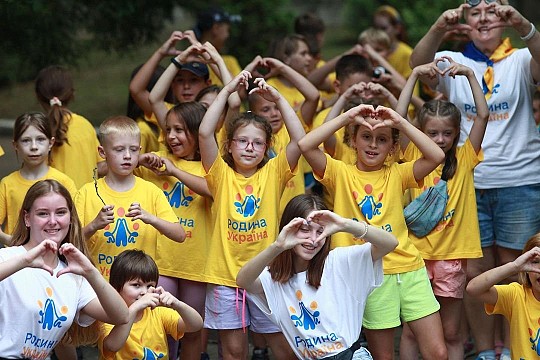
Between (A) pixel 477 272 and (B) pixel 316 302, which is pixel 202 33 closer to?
(A) pixel 477 272

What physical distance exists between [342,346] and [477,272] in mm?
1713

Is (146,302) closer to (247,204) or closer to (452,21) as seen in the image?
(247,204)

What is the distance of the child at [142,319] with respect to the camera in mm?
5395

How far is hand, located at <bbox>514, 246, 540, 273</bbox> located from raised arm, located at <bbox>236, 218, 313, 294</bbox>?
40.0 inches

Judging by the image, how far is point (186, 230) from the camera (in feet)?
21.1

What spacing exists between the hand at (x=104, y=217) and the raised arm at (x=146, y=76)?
5.18 feet

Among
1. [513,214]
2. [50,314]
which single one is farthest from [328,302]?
[513,214]

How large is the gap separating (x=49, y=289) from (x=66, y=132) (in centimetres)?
203

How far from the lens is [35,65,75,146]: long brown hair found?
6891mm

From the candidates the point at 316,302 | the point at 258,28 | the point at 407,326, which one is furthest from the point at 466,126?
the point at 258,28

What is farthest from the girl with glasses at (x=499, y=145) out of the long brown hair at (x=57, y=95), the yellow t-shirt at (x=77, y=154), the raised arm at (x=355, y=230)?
the long brown hair at (x=57, y=95)

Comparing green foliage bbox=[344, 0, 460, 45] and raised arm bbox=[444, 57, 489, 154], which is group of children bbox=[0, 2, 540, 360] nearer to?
raised arm bbox=[444, 57, 489, 154]

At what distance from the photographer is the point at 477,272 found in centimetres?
675

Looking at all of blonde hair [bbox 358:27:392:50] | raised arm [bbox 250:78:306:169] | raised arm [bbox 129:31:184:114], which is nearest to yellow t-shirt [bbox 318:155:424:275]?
raised arm [bbox 250:78:306:169]
